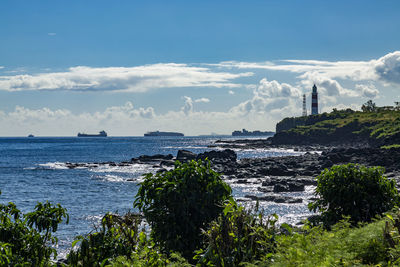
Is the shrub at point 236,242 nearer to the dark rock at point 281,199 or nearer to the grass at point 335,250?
the grass at point 335,250

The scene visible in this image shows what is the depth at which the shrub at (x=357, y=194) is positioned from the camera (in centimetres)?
1423

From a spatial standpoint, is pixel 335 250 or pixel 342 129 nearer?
pixel 335 250

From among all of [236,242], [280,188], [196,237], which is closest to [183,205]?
[196,237]

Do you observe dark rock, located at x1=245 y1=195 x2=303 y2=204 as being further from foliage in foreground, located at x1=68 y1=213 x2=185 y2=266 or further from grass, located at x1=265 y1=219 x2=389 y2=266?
foliage in foreground, located at x1=68 y1=213 x2=185 y2=266

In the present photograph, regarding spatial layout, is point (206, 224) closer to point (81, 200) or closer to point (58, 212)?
point (58, 212)

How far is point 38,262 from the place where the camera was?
30.6 ft

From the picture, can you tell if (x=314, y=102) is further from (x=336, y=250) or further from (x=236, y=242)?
(x=336, y=250)

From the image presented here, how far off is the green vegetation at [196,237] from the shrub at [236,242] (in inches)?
0.8

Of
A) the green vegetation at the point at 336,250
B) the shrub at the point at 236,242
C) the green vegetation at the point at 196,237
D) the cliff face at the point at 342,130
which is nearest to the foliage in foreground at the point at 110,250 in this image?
the green vegetation at the point at 196,237

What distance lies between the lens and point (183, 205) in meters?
11.3

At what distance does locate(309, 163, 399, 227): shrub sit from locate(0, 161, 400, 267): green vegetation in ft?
1.63

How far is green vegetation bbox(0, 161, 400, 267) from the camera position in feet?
26.9

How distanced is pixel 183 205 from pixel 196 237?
0.95 meters

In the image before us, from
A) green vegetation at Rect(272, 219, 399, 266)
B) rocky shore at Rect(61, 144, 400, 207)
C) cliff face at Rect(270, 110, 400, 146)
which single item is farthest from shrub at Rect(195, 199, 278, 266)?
cliff face at Rect(270, 110, 400, 146)
